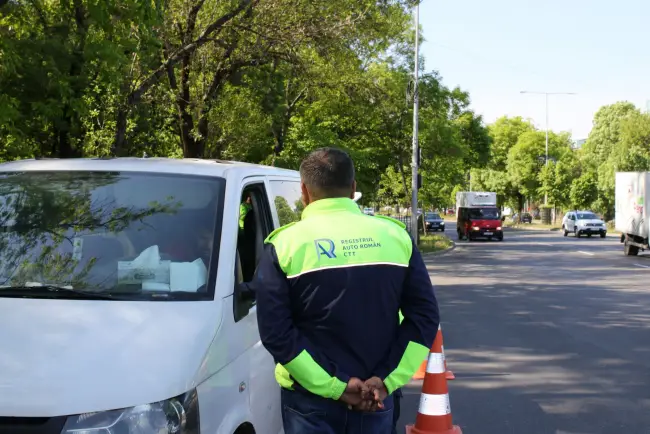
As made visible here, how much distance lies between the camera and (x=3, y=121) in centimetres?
892

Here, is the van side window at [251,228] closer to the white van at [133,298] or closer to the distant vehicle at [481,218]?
the white van at [133,298]

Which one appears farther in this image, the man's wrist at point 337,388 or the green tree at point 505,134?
the green tree at point 505,134

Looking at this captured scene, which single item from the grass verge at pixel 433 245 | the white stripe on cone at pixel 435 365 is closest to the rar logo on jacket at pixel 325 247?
the white stripe on cone at pixel 435 365

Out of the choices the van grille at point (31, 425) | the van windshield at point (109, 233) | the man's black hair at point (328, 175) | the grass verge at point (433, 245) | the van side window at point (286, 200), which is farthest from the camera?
the grass verge at point (433, 245)

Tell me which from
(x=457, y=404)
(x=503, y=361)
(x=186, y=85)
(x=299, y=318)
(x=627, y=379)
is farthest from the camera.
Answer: (x=186, y=85)

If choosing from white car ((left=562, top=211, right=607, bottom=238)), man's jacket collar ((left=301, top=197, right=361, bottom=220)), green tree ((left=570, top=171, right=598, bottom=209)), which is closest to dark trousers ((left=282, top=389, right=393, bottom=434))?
man's jacket collar ((left=301, top=197, right=361, bottom=220))

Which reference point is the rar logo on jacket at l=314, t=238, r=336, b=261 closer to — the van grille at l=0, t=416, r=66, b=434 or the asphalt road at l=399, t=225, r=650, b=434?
the van grille at l=0, t=416, r=66, b=434

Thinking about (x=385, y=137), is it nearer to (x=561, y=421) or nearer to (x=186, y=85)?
(x=186, y=85)

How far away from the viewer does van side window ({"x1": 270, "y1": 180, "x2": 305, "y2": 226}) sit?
14.4 ft

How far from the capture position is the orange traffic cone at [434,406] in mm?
4910

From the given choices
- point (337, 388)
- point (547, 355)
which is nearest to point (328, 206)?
point (337, 388)

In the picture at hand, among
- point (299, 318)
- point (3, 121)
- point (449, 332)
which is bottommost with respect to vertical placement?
point (449, 332)

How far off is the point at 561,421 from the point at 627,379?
1.82 metres

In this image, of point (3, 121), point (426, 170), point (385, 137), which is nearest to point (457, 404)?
point (3, 121)
